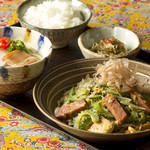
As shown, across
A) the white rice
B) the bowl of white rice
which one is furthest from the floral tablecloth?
the white rice

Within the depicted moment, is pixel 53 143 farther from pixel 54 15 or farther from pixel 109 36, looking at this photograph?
pixel 54 15

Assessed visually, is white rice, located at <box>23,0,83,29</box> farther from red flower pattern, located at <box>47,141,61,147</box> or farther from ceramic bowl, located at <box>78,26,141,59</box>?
red flower pattern, located at <box>47,141,61,147</box>

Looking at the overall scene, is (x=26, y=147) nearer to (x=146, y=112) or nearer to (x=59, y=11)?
(x=146, y=112)

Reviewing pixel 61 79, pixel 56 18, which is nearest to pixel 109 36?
pixel 56 18

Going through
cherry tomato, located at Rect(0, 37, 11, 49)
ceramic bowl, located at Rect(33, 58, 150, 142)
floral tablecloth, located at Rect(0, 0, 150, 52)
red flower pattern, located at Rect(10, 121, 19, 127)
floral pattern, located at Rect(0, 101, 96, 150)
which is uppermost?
cherry tomato, located at Rect(0, 37, 11, 49)

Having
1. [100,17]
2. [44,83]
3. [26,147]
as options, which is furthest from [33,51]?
[100,17]

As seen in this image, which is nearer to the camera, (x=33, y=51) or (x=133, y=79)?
(x=133, y=79)

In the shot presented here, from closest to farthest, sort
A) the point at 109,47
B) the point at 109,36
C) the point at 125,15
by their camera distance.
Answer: the point at 109,47
the point at 109,36
the point at 125,15
